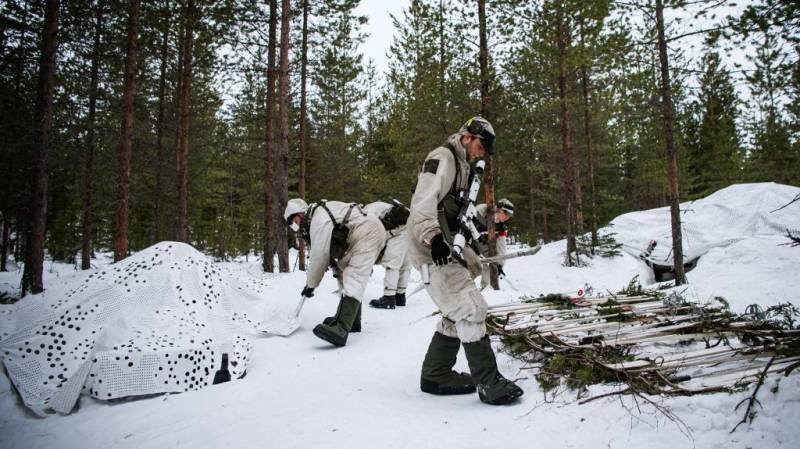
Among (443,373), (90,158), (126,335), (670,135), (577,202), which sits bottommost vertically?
(443,373)

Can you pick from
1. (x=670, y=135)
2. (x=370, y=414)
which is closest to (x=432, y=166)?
(x=370, y=414)

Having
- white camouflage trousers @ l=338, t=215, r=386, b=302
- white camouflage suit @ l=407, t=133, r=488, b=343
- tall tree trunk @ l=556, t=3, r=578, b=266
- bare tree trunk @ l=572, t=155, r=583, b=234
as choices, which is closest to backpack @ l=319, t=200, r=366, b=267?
white camouflage trousers @ l=338, t=215, r=386, b=302

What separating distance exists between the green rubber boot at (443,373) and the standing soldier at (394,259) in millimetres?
3612

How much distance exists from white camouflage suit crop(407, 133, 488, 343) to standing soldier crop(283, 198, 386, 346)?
1902 millimetres

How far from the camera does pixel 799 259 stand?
830 cm

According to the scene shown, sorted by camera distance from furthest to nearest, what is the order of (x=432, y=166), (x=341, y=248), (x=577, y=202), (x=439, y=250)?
(x=577, y=202) → (x=341, y=248) → (x=432, y=166) → (x=439, y=250)

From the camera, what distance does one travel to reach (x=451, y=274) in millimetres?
3391

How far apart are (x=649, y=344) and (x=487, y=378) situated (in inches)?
61.1

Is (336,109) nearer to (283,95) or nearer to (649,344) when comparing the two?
(283,95)

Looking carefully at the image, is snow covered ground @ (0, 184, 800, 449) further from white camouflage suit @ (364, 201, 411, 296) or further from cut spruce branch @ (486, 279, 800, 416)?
white camouflage suit @ (364, 201, 411, 296)

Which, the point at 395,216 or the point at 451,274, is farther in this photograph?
the point at 395,216

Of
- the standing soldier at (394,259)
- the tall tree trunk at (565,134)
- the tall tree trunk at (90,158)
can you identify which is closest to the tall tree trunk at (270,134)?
the tall tree trunk at (90,158)

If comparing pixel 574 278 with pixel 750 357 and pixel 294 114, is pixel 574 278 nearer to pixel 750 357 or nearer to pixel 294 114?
pixel 750 357

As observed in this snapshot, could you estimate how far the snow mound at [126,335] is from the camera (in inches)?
141
